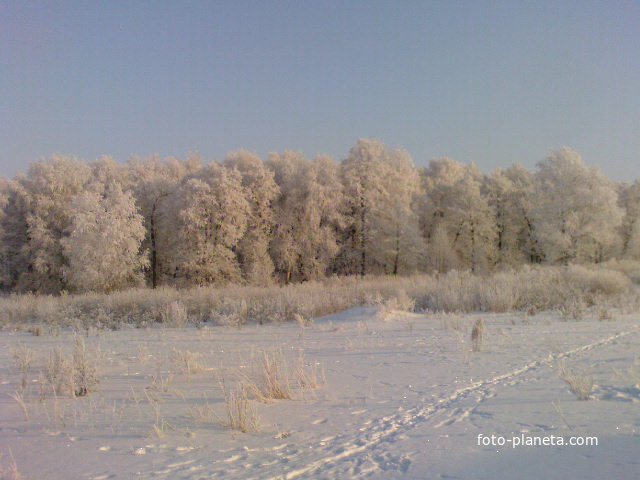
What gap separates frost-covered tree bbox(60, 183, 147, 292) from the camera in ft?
92.4

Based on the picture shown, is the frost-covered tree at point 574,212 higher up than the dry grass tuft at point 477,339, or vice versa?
the frost-covered tree at point 574,212

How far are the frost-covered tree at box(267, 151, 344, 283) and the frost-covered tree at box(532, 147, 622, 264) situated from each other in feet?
46.2

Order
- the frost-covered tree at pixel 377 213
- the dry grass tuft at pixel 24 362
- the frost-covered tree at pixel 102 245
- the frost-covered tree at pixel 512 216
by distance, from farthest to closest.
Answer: the frost-covered tree at pixel 512 216 < the frost-covered tree at pixel 377 213 < the frost-covered tree at pixel 102 245 < the dry grass tuft at pixel 24 362

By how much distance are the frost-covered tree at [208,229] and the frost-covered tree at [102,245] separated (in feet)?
8.58

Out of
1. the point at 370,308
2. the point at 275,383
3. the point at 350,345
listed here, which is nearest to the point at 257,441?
the point at 275,383

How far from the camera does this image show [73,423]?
5277 millimetres

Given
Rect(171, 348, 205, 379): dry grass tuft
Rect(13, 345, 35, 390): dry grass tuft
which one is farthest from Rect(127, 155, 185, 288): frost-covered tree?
Rect(171, 348, 205, 379): dry grass tuft

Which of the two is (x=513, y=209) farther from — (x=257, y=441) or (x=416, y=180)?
(x=257, y=441)

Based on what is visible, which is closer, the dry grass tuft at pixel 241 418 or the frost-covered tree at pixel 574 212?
the dry grass tuft at pixel 241 418

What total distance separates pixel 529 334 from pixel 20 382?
9649 mm

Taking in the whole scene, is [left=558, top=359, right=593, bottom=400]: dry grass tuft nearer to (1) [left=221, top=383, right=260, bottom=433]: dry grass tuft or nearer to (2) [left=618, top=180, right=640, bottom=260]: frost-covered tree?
(1) [left=221, top=383, right=260, bottom=433]: dry grass tuft

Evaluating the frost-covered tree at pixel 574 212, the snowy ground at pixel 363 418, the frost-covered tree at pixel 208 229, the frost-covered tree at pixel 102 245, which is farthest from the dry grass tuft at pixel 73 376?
the frost-covered tree at pixel 574 212

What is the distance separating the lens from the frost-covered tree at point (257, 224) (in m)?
31.6

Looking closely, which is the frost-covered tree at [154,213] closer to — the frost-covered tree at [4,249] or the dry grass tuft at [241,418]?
the frost-covered tree at [4,249]
